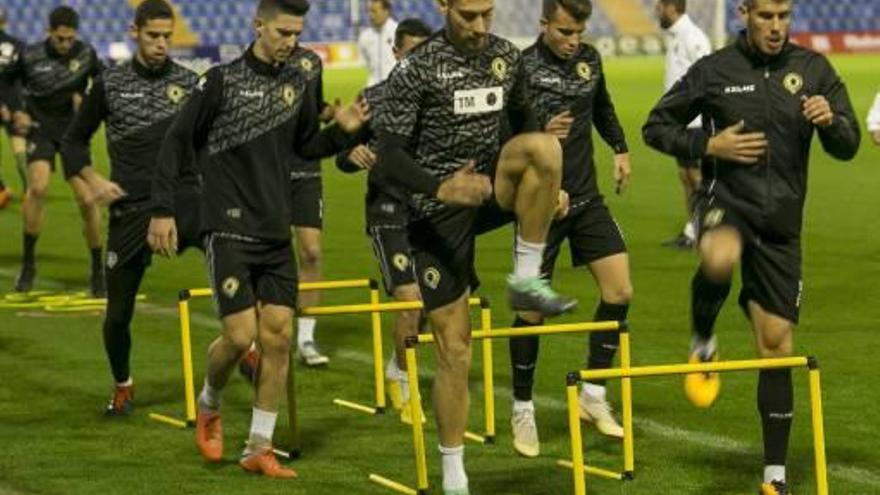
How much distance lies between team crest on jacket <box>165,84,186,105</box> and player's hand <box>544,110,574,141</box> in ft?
8.10

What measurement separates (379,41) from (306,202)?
10.7 m

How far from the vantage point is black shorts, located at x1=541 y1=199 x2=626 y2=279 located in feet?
39.3

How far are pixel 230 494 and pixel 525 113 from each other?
236 centimetres

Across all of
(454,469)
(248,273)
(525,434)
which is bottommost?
(525,434)

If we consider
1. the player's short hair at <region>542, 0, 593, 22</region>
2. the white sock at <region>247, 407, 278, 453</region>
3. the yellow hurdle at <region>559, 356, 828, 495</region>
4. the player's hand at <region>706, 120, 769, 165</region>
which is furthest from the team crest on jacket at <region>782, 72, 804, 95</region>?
the white sock at <region>247, 407, 278, 453</region>

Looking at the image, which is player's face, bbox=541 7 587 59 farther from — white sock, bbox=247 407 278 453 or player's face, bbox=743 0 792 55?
white sock, bbox=247 407 278 453

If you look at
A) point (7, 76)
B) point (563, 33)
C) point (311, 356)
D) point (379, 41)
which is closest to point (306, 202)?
point (311, 356)

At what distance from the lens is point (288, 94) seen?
11039 millimetres

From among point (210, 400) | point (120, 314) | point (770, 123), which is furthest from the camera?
point (120, 314)

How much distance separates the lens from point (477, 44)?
385 inches

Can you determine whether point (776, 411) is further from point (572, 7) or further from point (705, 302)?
point (572, 7)

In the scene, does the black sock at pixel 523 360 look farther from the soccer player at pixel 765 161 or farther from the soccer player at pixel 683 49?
the soccer player at pixel 683 49

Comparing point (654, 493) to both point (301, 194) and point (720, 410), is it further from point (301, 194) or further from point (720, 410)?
point (301, 194)

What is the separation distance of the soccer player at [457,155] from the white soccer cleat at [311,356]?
4265 millimetres
